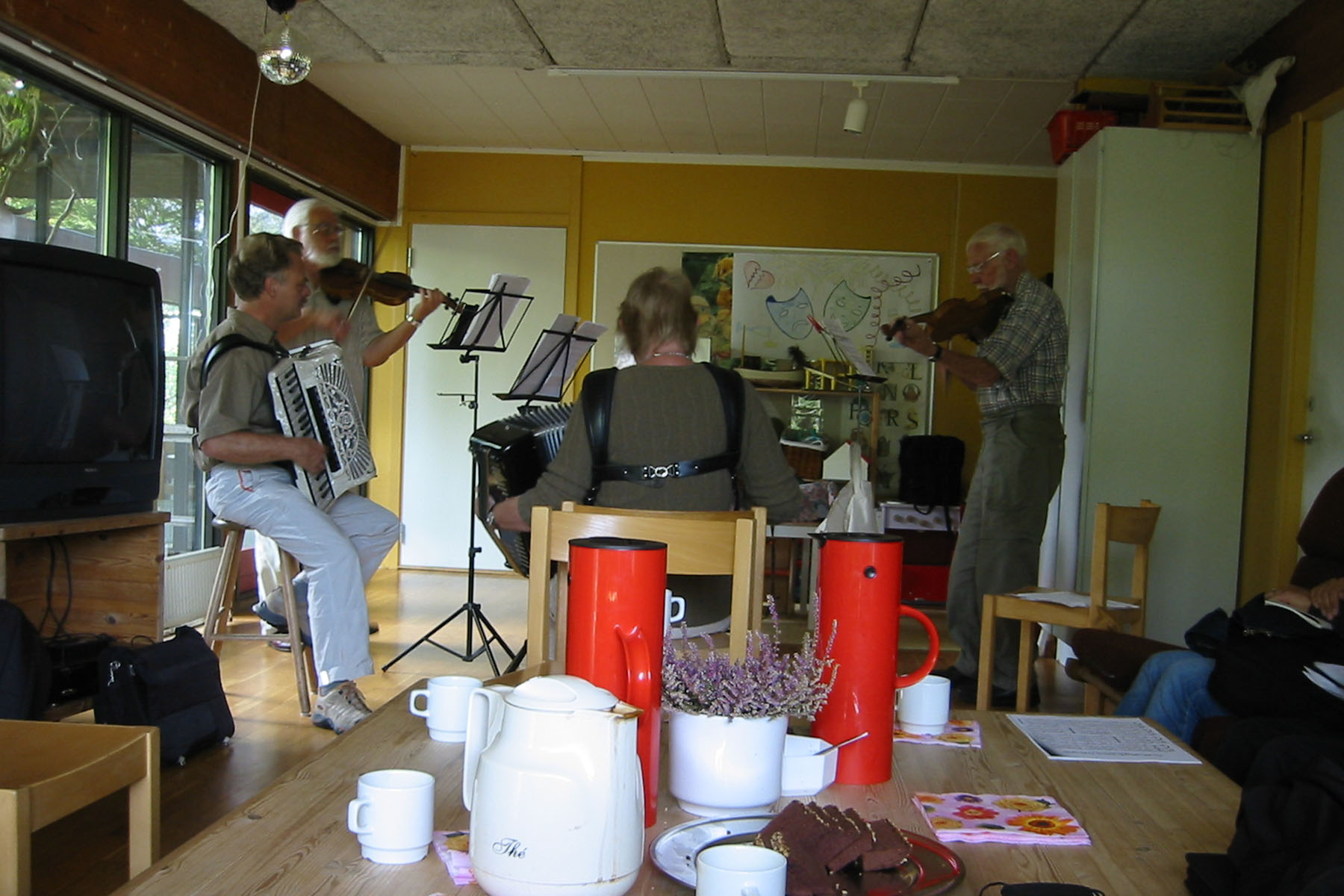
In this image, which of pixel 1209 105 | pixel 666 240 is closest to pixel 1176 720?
pixel 1209 105

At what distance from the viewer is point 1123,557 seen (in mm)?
4312

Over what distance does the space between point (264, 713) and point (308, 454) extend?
85 centimetres

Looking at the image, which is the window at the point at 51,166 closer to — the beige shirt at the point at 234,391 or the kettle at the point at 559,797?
the beige shirt at the point at 234,391

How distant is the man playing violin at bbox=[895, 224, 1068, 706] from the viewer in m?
3.61

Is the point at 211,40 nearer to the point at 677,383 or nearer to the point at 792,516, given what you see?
the point at 677,383

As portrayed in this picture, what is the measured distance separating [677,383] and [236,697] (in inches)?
83.8

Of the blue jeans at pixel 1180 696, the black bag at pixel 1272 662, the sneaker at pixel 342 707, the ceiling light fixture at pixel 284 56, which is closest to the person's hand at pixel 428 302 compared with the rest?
the ceiling light fixture at pixel 284 56

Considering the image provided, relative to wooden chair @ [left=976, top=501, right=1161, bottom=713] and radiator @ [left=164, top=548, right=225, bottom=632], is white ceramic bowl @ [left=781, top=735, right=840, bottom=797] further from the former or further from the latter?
radiator @ [left=164, top=548, right=225, bottom=632]

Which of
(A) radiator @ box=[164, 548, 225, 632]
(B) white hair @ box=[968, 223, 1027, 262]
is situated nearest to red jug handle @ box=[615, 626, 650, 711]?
(B) white hair @ box=[968, 223, 1027, 262]

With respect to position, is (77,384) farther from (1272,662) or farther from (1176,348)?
(1176,348)

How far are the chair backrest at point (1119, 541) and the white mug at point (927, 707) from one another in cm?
181

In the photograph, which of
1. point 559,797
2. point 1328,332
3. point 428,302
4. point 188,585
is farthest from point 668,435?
point 188,585

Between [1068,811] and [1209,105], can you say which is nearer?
[1068,811]

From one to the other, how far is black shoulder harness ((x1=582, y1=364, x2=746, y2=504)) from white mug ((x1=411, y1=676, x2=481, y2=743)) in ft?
3.99
